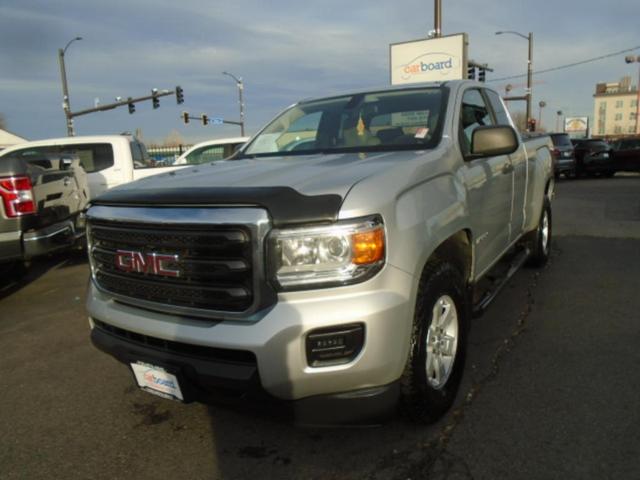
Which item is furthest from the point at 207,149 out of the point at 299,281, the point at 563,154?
the point at 563,154

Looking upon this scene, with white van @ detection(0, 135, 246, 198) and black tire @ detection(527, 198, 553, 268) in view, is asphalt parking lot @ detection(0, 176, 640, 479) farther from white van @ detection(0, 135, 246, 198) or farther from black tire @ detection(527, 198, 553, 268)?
white van @ detection(0, 135, 246, 198)

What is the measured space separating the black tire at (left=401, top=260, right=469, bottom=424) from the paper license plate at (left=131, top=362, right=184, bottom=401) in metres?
1.04

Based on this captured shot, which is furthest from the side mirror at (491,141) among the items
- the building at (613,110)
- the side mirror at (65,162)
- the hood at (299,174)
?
the building at (613,110)

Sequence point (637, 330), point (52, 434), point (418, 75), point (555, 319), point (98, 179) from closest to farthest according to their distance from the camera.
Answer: point (52, 434) → point (637, 330) → point (555, 319) → point (98, 179) → point (418, 75)

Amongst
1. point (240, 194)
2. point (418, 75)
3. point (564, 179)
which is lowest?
point (564, 179)

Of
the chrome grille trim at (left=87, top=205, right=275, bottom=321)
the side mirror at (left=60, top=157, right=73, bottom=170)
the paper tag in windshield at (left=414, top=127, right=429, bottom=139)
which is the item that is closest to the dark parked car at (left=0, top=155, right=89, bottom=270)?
the side mirror at (left=60, top=157, right=73, bottom=170)

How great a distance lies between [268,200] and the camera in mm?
2121

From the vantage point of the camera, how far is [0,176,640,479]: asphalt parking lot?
2459 mm

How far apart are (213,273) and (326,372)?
629 millimetres

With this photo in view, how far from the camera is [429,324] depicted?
2484 mm

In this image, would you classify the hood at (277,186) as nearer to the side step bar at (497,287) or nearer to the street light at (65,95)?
the side step bar at (497,287)

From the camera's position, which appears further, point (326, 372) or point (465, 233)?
point (465, 233)

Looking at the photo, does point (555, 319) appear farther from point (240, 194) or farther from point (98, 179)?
point (98, 179)

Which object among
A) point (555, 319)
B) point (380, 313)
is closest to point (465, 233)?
point (380, 313)
